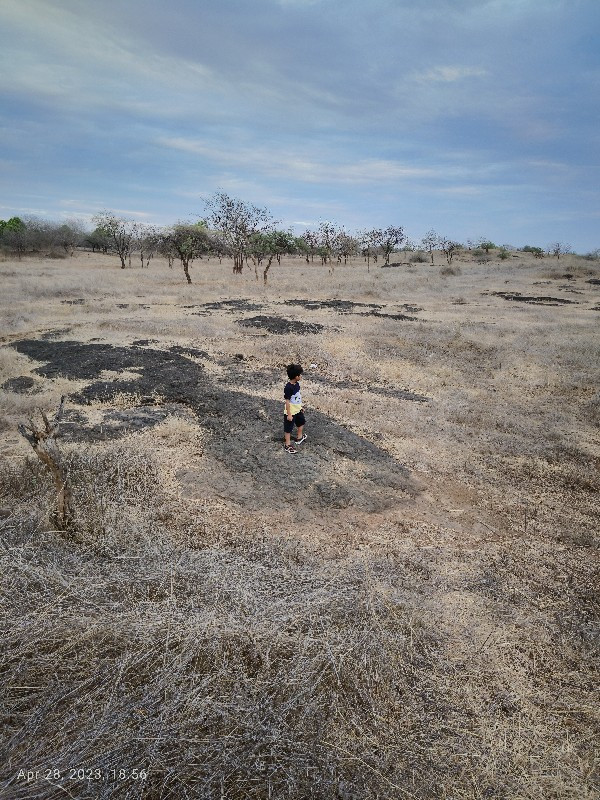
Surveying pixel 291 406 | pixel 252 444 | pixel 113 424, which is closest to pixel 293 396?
pixel 291 406

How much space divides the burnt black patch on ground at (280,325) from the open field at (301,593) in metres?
5.52

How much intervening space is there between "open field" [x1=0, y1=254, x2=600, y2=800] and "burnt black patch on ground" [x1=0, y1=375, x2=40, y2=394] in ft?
0.30

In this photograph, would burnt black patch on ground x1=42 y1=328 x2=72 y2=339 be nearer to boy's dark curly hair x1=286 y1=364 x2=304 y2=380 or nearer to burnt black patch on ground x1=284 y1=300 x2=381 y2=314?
burnt black patch on ground x1=284 y1=300 x2=381 y2=314

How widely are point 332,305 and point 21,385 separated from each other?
49.6 ft

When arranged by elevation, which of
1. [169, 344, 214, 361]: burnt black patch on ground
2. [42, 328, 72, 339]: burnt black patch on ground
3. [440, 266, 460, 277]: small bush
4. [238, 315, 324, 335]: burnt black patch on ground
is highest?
[440, 266, 460, 277]: small bush

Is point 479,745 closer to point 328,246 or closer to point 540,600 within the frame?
point 540,600

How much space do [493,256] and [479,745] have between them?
67.3 m

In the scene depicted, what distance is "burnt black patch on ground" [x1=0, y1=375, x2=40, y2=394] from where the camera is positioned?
30.2 feet

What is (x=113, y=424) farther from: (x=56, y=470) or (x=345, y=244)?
(x=345, y=244)

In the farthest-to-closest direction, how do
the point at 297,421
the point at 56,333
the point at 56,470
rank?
the point at 56,333 < the point at 297,421 < the point at 56,470

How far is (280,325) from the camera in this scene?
1655 cm

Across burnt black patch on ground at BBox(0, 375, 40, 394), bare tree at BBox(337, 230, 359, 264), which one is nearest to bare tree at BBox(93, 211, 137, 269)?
bare tree at BBox(337, 230, 359, 264)

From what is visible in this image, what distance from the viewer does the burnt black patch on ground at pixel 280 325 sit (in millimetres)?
15841

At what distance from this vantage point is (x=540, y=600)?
4145 millimetres
